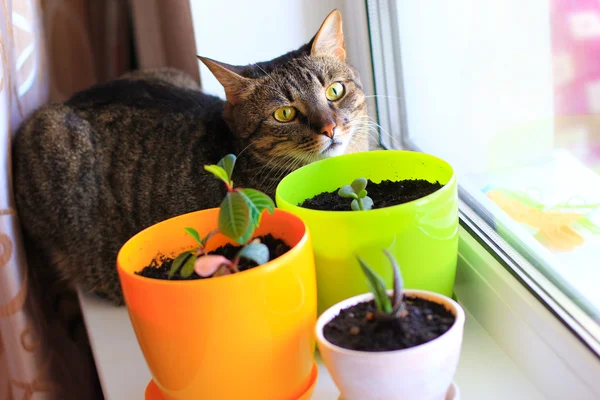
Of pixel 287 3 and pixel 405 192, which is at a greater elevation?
pixel 287 3

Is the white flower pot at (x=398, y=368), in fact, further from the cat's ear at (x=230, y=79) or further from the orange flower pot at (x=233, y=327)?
the cat's ear at (x=230, y=79)

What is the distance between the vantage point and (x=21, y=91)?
4.28 feet

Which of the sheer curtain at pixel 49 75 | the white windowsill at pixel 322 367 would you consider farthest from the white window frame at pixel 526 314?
the sheer curtain at pixel 49 75

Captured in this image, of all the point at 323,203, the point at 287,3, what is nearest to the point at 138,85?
the point at 287,3

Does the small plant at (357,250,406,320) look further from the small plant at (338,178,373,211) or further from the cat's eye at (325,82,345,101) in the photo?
the cat's eye at (325,82,345,101)

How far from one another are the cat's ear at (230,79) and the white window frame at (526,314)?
46 centimetres

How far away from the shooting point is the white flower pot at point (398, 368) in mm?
583

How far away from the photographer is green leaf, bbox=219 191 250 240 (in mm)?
651

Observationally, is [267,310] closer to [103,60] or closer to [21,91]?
[21,91]

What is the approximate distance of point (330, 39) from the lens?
118 cm

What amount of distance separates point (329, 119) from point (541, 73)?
370mm

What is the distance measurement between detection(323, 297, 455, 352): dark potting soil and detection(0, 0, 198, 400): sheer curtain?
0.71 metres

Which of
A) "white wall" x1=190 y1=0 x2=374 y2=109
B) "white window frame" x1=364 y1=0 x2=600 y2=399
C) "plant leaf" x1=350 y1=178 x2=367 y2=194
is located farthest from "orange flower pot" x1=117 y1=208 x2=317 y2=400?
"white wall" x1=190 y1=0 x2=374 y2=109

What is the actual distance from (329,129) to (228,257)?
41 centimetres
